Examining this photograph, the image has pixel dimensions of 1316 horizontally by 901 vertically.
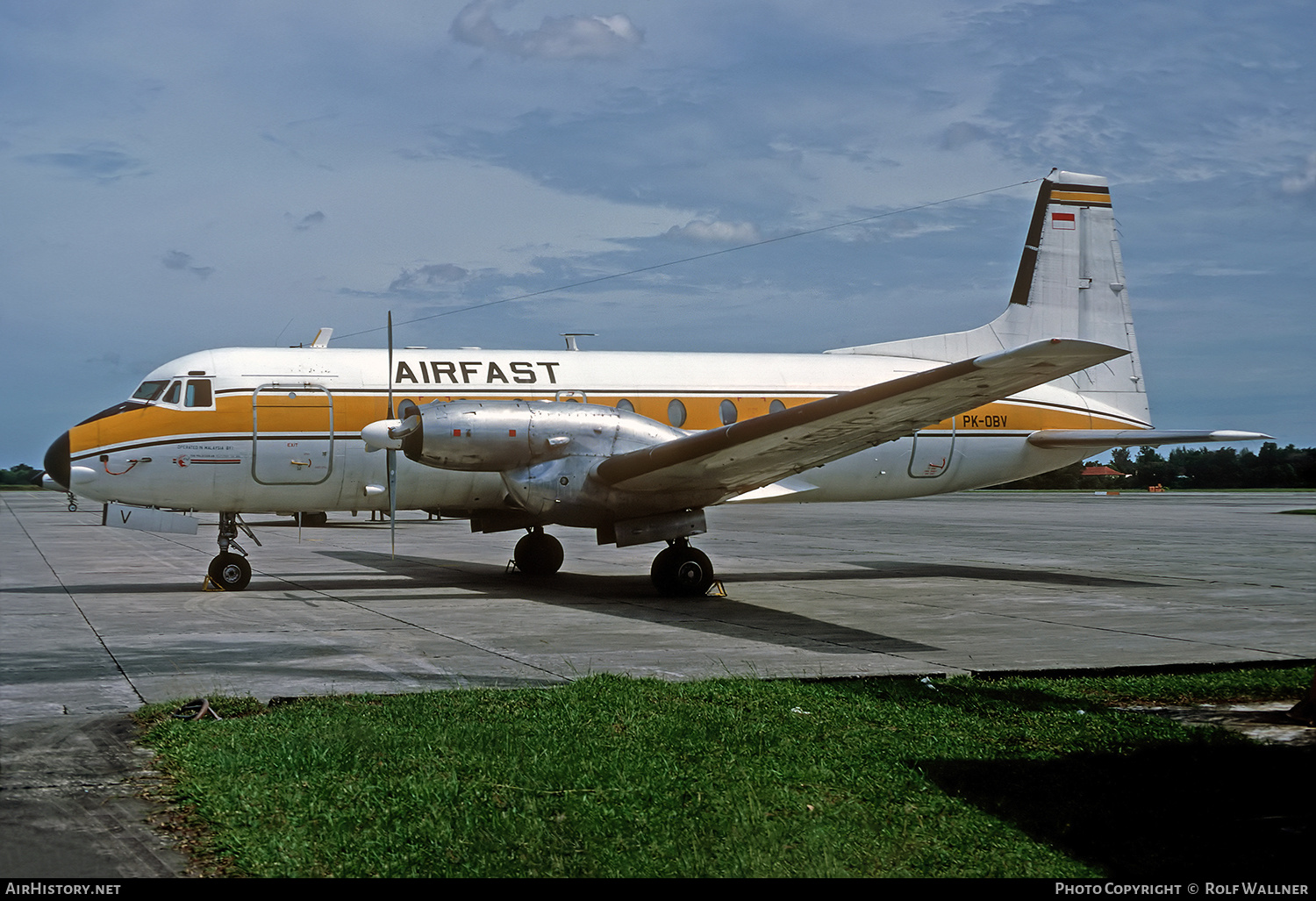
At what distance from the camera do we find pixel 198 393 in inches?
620

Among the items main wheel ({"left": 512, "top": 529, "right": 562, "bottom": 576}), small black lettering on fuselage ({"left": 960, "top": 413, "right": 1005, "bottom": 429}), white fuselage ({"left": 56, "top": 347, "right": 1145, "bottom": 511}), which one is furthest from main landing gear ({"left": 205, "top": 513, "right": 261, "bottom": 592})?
small black lettering on fuselage ({"left": 960, "top": 413, "right": 1005, "bottom": 429})

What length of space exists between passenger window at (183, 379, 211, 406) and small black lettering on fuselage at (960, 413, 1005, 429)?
1137 centimetres

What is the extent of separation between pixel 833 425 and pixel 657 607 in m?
3.03

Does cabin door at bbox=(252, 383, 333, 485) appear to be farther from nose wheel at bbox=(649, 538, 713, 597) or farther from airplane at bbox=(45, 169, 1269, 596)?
nose wheel at bbox=(649, 538, 713, 597)

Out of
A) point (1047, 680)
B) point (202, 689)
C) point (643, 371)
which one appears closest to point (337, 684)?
point (202, 689)

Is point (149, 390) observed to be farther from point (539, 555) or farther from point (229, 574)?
point (539, 555)

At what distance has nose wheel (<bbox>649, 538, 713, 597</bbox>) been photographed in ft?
49.3

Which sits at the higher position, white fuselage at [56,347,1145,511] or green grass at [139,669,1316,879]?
white fuselage at [56,347,1145,511]

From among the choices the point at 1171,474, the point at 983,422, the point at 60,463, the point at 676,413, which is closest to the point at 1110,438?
the point at 983,422

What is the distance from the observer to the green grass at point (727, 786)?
4.63 meters

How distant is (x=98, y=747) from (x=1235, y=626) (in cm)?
1045

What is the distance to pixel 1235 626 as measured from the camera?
1174 centimetres

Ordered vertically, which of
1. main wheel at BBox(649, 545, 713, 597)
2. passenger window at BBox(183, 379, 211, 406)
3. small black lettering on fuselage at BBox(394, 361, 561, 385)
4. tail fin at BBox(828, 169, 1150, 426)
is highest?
tail fin at BBox(828, 169, 1150, 426)

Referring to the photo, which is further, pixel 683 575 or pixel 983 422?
pixel 983 422
